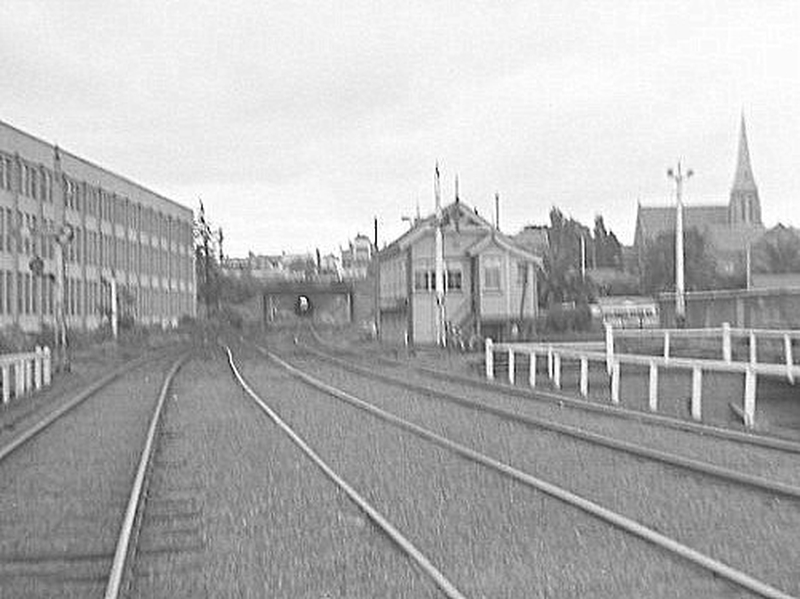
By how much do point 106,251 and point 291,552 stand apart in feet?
257

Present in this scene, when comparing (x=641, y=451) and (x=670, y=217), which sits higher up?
(x=670, y=217)

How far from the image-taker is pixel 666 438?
60.4 ft

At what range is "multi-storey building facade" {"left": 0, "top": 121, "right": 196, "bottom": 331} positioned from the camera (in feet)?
214

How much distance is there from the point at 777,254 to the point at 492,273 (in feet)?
174

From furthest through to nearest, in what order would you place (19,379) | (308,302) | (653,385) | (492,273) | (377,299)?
(308,302)
(377,299)
(492,273)
(19,379)
(653,385)

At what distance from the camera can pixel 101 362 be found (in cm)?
4997

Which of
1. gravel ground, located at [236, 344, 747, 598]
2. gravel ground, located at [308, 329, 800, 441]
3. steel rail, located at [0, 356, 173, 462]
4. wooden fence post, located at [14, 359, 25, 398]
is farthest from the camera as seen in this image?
wooden fence post, located at [14, 359, 25, 398]

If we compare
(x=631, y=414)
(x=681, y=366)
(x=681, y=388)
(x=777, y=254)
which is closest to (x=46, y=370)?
(x=681, y=388)

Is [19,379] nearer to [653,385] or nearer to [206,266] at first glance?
[653,385]

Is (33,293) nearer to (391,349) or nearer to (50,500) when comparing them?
(391,349)

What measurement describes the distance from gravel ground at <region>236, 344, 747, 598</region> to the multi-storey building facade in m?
29.7

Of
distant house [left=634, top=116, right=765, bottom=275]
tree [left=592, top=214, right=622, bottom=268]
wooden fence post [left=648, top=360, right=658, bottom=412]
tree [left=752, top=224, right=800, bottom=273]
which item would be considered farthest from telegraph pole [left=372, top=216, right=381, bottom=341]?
distant house [left=634, top=116, right=765, bottom=275]

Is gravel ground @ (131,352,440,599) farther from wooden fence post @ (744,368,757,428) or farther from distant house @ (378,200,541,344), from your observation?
distant house @ (378,200,541,344)

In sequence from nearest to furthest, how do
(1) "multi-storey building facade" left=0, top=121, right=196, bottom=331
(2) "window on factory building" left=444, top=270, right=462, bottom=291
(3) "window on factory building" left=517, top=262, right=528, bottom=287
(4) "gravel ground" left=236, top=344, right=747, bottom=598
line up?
(4) "gravel ground" left=236, top=344, right=747, bottom=598 < (1) "multi-storey building facade" left=0, top=121, right=196, bottom=331 < (2) "window on factory building" left=444, top=270, right=462, bottom=291 < (3) "window on factory building" left=517, top=262, right=528, bottom=287
